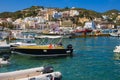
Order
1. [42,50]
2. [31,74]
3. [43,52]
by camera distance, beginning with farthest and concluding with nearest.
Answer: [43,52]
[42,50]
[31,74]

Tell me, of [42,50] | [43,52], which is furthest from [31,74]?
[43,52]

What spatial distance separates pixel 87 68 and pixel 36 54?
9697mm

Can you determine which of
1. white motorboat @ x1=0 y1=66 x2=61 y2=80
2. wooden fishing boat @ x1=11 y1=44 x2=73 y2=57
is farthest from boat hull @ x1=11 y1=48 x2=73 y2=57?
white motorboat @ x1=0 y1=66 x2=61 y2=80

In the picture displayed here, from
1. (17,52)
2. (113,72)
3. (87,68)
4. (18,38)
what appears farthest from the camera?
(18,38)

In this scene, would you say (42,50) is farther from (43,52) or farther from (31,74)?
(31,74)

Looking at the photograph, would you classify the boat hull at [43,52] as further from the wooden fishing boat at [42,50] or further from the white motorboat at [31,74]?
the white motorboat at [31,74]

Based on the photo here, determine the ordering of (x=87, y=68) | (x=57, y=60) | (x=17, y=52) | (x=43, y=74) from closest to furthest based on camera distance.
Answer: (x=43, y=74)
(x=87, y=68)
(x=57, y=60)
(x=17, y=52)

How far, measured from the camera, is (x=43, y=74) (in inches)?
871

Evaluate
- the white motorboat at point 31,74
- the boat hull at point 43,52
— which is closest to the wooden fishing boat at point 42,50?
the boat hull at point 43,52

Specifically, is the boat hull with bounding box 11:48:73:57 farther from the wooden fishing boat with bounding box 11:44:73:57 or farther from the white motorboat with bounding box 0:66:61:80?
the white motorboat with bounding box 0:66:61:80

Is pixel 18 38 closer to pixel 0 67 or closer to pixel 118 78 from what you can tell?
pixel 0 67

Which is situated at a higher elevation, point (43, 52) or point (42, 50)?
point (42, 50)

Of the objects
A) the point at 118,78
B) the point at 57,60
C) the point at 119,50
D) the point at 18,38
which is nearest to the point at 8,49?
A: the point at 57,60

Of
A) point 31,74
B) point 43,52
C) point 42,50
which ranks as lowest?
point 31,74
